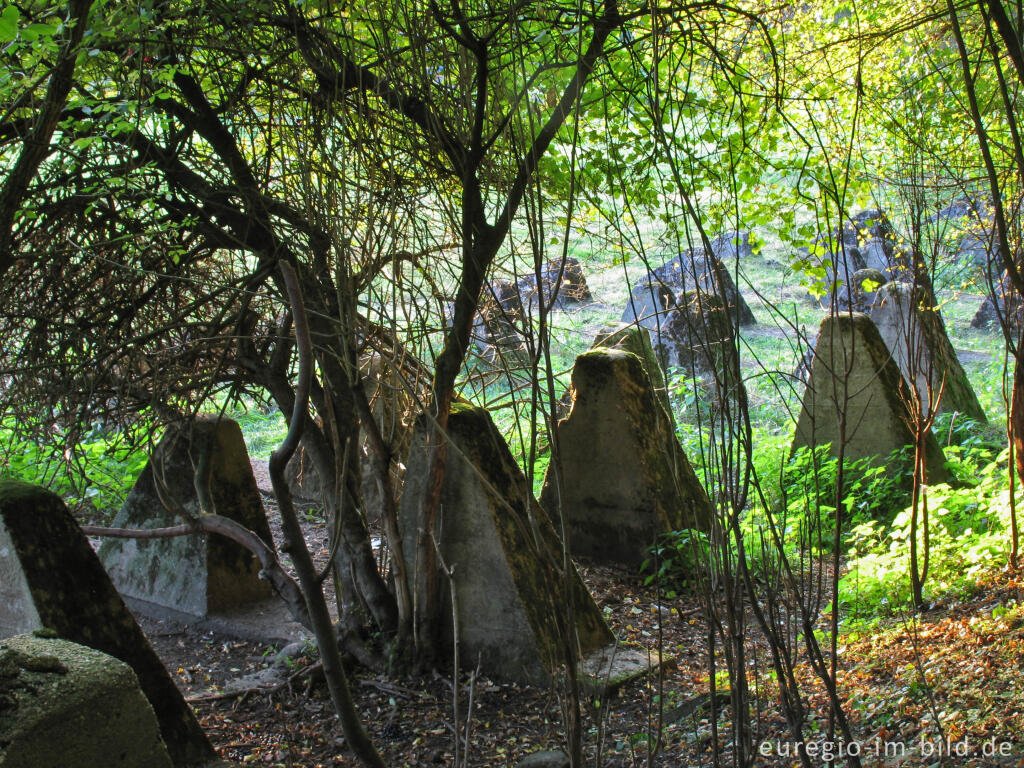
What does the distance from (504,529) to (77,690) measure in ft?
9.12

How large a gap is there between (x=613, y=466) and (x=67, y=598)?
4.24 m

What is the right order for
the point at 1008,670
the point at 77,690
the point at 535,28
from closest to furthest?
the point at 77,690 < the point at 1008,670 < the point at 535,28

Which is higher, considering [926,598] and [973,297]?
[973,297]

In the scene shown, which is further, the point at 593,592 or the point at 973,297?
the point at 973,297

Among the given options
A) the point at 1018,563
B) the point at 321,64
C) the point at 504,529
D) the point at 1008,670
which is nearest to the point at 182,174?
the point at 321,64

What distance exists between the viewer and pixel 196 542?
6109mm

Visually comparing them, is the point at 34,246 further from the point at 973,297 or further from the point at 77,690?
the point at 973,297

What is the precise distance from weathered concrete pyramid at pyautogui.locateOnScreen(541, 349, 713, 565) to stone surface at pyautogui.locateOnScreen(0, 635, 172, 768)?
4430mm

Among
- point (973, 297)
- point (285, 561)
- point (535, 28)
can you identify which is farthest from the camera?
point (973, 297)

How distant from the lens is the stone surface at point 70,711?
2262 mm

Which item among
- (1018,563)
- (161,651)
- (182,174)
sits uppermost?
(182,174)

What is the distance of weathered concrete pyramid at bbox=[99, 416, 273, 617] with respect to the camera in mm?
6020

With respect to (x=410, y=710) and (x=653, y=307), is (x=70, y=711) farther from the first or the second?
(x=653, y=307)

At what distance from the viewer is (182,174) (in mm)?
4680
